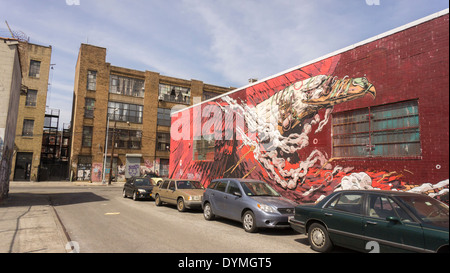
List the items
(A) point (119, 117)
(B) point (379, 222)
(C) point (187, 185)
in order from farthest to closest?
(A) point (119, 117), (C) point (187, 185), (B) point (379, 222)

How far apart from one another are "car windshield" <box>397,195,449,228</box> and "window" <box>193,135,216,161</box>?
1480 centimetres

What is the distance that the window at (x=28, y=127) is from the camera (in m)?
35.5

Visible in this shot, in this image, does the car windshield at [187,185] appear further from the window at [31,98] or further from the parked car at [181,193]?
the window at [31,98]

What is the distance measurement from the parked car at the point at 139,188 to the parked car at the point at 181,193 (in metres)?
1.92

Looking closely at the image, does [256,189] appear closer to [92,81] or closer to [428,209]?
[428,209]

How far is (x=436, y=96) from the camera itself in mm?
8383

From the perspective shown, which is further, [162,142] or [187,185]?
[162,142]

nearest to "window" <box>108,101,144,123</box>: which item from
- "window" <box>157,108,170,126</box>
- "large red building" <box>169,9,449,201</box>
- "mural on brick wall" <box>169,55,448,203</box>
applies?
"window" <box>157,108,170,126</box>

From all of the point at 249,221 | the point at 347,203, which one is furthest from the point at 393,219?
the point at 249,221

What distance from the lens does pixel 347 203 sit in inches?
240

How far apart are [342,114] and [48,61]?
1584 inches

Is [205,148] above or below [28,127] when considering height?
below

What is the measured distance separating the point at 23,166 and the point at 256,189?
120 feet
